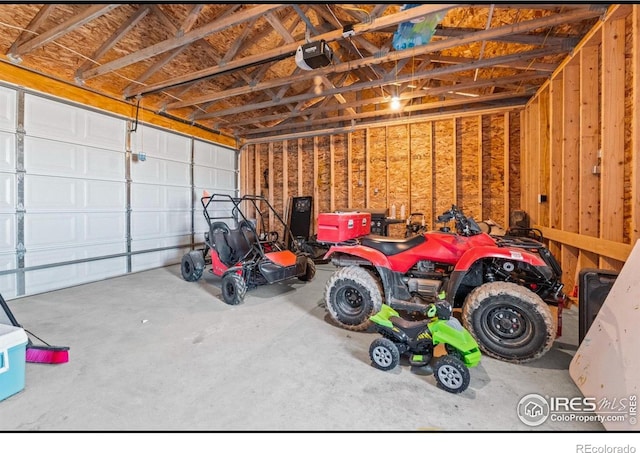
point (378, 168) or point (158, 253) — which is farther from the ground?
point (378, 168)

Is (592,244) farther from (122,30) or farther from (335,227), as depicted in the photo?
(122,30)

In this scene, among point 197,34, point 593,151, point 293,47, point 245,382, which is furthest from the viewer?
point 293,47

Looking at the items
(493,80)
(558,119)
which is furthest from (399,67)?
(558,119)

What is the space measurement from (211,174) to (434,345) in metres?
6.86

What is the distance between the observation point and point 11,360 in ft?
5.82

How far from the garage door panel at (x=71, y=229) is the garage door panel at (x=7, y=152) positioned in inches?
27.9

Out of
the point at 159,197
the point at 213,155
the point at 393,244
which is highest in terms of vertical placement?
the point at 213,155

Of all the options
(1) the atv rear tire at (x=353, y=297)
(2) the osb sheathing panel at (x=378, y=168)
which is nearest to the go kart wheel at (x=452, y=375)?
(1) the atv rear tire at (x=353, y=297)

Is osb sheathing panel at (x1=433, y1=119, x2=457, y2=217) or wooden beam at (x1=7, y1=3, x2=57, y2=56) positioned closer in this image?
wooden beam at (x1=7, y1=3, x2=57, y2=56)

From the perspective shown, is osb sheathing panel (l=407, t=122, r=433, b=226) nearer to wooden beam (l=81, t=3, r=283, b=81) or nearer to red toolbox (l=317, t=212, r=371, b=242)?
red toolbox (l=317, t=212, r=371, b=242)

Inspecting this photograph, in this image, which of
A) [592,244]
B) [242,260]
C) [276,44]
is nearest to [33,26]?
[276,44]

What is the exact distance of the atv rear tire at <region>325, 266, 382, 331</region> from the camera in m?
2.77

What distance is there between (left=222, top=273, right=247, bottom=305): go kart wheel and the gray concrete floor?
366mm

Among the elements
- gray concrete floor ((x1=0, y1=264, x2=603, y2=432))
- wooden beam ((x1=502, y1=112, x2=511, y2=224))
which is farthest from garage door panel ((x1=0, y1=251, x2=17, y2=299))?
wooden beam ((x1=502, y1=112, x2=511, y2=224))
